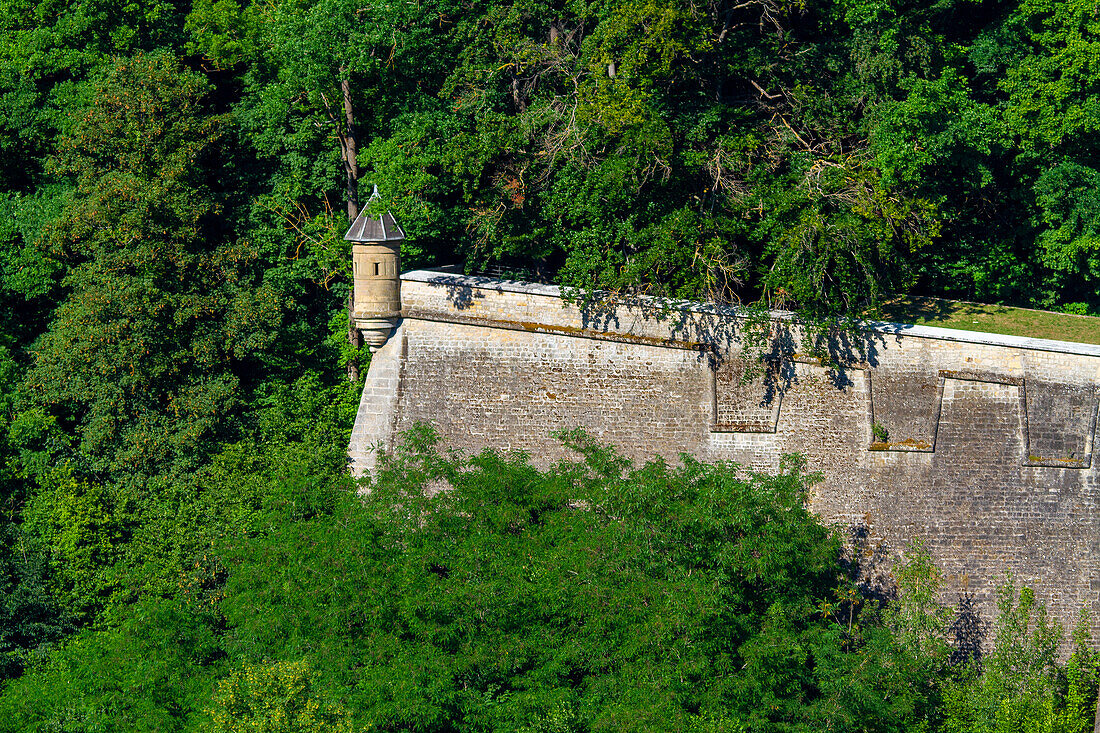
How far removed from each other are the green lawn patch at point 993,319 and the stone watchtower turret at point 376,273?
10611 mm

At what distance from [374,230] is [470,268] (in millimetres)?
2689

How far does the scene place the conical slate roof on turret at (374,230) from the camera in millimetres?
23719

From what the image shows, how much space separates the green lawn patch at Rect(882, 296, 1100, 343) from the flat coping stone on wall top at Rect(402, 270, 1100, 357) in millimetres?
1419

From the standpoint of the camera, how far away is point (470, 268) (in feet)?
84.2

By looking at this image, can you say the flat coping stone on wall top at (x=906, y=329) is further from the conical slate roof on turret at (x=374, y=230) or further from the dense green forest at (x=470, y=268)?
the conical slate roof on turret at (x=374, y=230)

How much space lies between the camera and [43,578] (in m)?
25.0

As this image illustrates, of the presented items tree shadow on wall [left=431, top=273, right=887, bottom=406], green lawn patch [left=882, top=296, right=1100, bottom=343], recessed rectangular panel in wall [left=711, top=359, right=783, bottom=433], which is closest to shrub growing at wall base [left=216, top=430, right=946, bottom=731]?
recessed rectangular panel in wall [left=711, top=359, right=783, bottom=433]

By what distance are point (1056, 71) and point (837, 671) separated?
53.5 ft

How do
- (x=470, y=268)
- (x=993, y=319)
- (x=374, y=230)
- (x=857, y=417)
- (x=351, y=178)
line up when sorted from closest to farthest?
(x=374, y=230) < (x=857, y=417) < (x=470, y=268) < (x=993, y=319) < (x=351, y=178)

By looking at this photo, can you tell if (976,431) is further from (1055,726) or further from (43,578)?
(43,578)

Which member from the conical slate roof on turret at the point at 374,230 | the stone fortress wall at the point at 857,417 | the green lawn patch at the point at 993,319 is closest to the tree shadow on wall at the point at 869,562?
the stone fortress wall at the point at 857,417

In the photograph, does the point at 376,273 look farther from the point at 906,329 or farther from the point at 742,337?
the point at 906,329

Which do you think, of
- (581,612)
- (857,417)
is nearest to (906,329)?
(857,417)

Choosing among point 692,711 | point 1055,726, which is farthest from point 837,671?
point 1055,726
